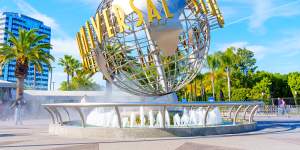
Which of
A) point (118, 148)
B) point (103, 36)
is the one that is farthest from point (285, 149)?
point (103, 36)

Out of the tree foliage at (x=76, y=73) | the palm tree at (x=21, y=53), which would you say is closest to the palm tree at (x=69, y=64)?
the tree foliage at (x=76, y=73)

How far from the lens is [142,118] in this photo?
12.7 m

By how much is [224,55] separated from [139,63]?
36969mm

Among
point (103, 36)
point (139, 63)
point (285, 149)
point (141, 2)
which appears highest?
point (141, 2)

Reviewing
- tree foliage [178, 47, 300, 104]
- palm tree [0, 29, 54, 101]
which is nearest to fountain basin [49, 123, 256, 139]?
palm tree [0, 29, 54, 101]

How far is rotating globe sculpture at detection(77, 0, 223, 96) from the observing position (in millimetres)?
12297

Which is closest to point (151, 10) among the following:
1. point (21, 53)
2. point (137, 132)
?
point (137, 132)

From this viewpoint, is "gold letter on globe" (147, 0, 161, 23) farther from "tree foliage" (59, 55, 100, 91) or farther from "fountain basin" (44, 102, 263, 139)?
"tree foliage" (59, 55, 100, 91)

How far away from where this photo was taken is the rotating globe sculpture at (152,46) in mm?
12297

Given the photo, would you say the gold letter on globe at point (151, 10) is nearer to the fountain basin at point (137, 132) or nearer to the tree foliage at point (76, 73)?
the fountain basin at point (137, 132)

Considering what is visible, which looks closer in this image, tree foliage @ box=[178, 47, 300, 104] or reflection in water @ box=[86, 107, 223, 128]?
reflection in water @ box=[86, 107, 223, 128]

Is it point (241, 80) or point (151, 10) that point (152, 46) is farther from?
point (241, 80)

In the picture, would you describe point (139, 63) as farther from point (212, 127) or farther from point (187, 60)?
point (212, 127)

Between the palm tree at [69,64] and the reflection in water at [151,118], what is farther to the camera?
the palm tree at [69,64]
